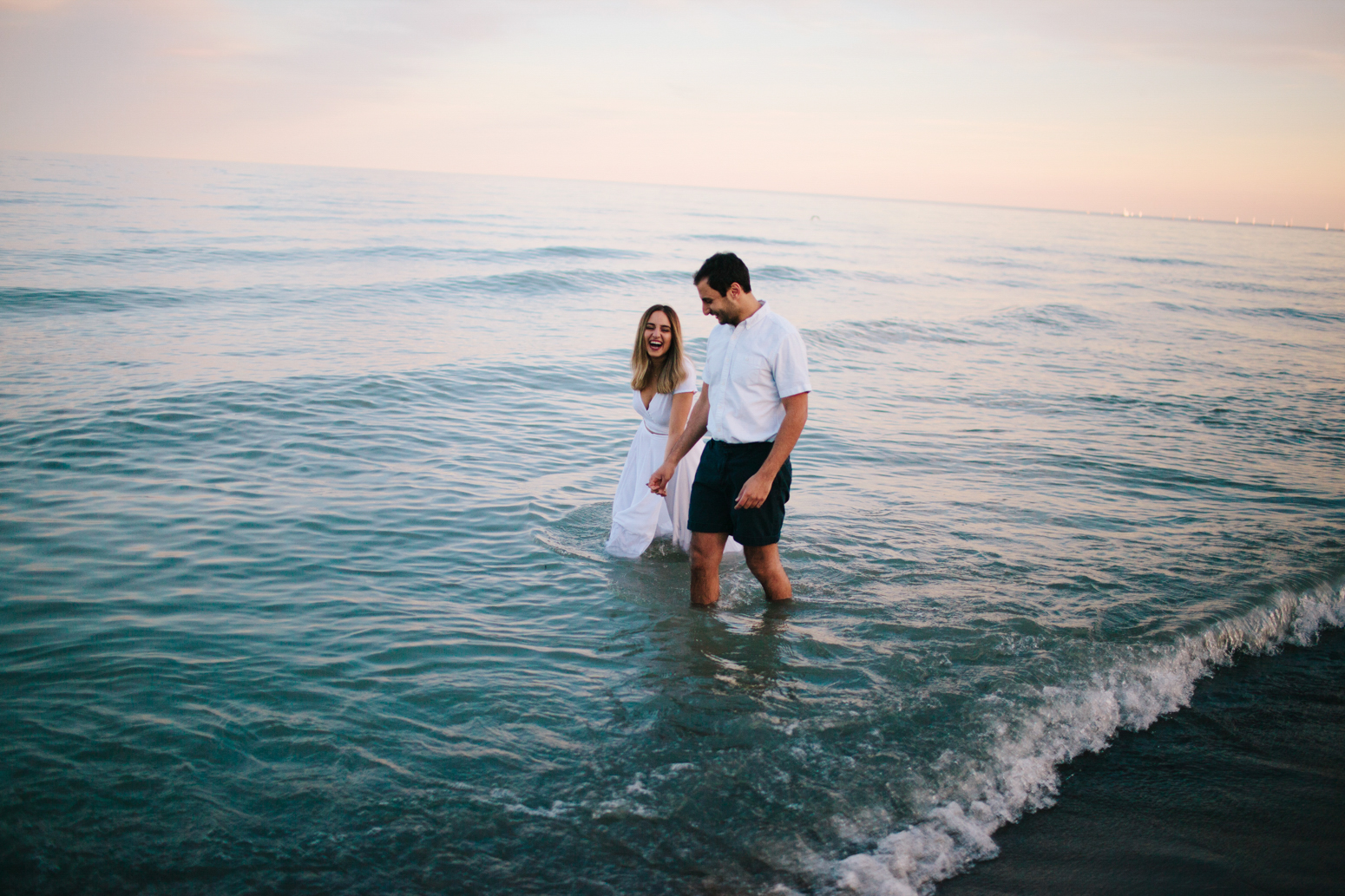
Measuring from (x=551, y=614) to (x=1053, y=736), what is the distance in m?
2.84

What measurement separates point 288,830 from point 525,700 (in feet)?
4.05

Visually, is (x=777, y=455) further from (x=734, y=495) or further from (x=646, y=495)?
(x=646, y=495)

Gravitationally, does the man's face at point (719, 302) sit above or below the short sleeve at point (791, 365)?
above

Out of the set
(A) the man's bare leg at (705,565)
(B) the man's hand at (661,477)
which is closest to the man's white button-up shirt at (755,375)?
(A) the man's bare leg at (705,565)

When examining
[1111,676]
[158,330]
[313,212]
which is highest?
[313,212]

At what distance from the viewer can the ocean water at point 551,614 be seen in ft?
10.4

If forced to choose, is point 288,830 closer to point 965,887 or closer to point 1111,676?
Result: point 965,887

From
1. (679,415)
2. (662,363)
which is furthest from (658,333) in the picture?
(679,415)

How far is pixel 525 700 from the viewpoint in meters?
4.12

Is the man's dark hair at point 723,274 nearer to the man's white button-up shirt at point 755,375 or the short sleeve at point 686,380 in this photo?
the man's white button-up shirt at point 755,375

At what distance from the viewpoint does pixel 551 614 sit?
521 cm

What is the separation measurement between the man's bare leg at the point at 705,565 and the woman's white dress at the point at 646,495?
1.07 meters

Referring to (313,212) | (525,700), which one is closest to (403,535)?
(525,700)

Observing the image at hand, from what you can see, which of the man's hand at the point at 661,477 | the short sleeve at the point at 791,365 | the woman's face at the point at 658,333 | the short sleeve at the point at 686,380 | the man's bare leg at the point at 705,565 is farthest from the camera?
the short sleeve at the point at 686,380
